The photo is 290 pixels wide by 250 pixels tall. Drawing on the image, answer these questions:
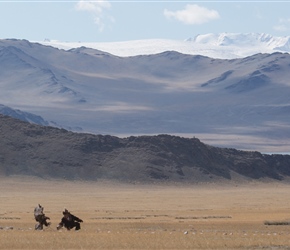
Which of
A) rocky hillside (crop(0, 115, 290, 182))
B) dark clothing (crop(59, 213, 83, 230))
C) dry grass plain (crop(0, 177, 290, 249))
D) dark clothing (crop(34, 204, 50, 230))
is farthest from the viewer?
rocky hillside (crop(0, 115, 290, 182))

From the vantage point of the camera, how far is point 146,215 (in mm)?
54531

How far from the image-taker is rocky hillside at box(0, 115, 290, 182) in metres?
105

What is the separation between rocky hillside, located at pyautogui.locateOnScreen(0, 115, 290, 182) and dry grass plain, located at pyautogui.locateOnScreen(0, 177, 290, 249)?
391cm

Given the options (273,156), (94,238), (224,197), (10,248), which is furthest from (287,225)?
(273,156)

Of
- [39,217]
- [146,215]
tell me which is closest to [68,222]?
[39,217]

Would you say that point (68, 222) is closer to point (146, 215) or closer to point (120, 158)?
point (146, 215)

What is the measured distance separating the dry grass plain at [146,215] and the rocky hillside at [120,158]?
3.91 meters

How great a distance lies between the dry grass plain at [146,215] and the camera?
95.1 feet

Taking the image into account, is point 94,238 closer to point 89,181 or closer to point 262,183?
point 89,181

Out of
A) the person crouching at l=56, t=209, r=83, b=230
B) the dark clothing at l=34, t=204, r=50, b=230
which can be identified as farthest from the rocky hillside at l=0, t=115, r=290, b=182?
the person crouching at l=56, t=209, r=83, b=230

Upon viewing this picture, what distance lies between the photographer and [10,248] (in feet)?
90.5

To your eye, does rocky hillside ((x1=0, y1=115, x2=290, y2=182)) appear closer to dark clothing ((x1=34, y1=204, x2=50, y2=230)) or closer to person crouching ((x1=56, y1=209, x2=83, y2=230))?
dark clothing ((x1=34, y1=204, x2=50, y2=230))

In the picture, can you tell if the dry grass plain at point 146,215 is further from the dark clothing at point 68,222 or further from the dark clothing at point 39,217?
the dark clothing at point 39,217

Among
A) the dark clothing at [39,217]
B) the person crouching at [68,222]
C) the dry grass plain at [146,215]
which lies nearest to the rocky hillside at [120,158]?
the dry grass plain at [146,215]
